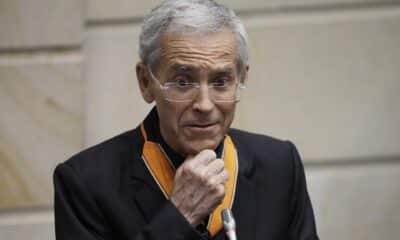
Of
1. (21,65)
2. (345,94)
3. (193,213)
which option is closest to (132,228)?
(193,213)

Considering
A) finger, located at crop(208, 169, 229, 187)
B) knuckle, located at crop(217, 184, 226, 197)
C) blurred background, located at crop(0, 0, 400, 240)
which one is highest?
finger, located at crop(208, 169, 229, 187)

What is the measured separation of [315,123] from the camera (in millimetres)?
5445

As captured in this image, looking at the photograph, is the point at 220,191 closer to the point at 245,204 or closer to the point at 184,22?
the point at 245,204

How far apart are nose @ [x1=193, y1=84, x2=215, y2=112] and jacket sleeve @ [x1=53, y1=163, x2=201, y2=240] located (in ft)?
0.98

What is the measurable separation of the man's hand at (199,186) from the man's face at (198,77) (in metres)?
0.08

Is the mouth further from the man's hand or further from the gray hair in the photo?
the gray hair

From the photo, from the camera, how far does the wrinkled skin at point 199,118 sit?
3.22 m

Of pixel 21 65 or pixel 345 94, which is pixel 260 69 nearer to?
pixel 345 94

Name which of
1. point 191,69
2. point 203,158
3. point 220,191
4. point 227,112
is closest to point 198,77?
point 191,69

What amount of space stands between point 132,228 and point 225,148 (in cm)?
43

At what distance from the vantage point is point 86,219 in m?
3.32

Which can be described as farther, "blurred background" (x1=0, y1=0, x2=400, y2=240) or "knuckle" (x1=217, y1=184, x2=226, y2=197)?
"blurred background" (x1=0, y1=0, x2=400, y2=240)

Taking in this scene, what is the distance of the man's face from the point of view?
3242 millimetres

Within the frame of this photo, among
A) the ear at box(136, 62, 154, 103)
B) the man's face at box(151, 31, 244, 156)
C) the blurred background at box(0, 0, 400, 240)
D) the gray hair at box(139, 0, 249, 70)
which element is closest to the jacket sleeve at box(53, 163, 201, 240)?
the man's face at box(151, 31, 244, 156)
